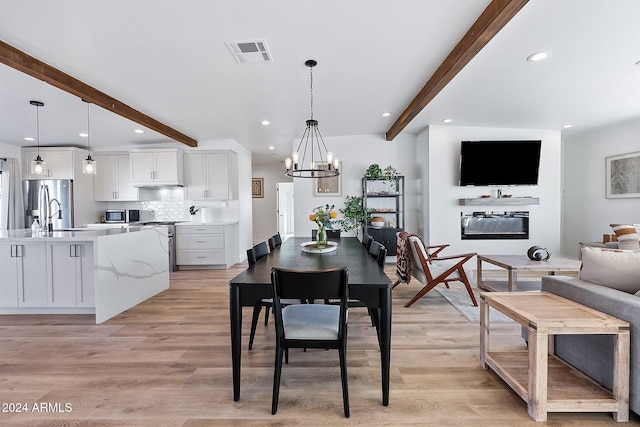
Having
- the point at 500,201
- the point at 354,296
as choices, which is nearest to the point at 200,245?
the point at 354,296

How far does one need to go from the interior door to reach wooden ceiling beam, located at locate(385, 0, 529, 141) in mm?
5993

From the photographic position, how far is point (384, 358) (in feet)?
5.55

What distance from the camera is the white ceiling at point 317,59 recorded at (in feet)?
6.86

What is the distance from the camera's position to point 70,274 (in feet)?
10.3

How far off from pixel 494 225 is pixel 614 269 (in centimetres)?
367

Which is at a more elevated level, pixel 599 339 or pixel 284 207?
pixel 284 207

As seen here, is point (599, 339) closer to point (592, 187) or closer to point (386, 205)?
point (386, 205)

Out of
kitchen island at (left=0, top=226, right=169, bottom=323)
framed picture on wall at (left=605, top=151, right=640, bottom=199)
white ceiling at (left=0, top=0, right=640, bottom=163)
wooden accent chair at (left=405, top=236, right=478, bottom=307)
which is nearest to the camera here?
white ceiling at (left=0, top=0, right=640, bottom=163)

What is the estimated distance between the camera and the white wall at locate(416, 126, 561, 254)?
5.19m

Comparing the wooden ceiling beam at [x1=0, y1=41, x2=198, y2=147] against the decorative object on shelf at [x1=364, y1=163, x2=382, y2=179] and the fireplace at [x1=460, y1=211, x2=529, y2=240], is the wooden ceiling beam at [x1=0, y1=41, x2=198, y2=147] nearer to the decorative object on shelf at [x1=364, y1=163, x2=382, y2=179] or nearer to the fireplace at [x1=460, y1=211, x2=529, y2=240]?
the decorative object on shelf at [x1=364, y1=163, x2=382, y2=179]

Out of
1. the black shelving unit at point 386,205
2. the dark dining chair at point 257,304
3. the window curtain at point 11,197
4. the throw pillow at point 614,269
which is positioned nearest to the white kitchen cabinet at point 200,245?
the black shelving unit at point 386,205

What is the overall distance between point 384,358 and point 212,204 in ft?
16.7

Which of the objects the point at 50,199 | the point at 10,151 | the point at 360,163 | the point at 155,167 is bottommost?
the point at 50,199

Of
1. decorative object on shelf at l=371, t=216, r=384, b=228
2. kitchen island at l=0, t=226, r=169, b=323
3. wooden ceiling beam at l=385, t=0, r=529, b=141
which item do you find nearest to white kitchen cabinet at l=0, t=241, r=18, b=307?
kitchen island at l=0, t=226, r=169, b=323
